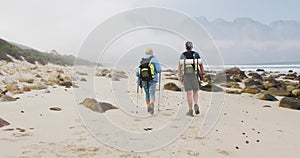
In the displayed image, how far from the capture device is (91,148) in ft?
13.9

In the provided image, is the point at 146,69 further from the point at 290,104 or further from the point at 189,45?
the point at 290,104

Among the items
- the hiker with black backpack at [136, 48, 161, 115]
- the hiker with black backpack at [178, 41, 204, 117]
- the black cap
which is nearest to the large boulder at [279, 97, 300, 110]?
the hiker with black backpack at [178, 41, 204, 117]

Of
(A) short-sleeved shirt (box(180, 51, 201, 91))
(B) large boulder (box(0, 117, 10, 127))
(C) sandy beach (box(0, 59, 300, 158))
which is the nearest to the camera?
(C) sandy beach (box(0, 59, 300, 158))

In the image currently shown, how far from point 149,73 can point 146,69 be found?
0.45ft

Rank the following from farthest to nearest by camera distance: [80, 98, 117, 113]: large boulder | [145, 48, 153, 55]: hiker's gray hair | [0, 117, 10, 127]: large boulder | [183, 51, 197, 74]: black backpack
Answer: [145, 48, 153, 55]: hiker's gray hair
[183, 51, 197, 74]: black backpack
[80, 98, 117, 113]: large boulder
[0, 117, 10, 127]: large boulder

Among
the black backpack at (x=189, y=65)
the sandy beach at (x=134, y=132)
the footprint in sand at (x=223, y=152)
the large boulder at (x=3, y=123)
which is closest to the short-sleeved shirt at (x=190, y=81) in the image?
the black backpack at (x=189, y=65)

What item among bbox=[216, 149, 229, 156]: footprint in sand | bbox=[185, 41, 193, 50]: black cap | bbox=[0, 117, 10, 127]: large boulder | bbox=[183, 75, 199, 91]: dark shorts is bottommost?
bbox=[216, 149, 229, 156]: footprint in sand

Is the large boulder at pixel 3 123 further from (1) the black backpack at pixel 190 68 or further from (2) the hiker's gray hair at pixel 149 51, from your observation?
(1) the black backpack at pixel 190 68

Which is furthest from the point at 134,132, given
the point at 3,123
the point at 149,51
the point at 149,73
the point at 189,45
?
the point at 189,45

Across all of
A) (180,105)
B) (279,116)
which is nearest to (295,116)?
(279,116)

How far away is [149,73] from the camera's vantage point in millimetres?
7312

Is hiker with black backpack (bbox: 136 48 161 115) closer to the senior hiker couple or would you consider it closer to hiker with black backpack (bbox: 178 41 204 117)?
the senior hiker couple

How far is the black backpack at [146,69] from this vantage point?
23.9 ft

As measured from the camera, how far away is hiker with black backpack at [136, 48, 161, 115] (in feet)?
23.9
